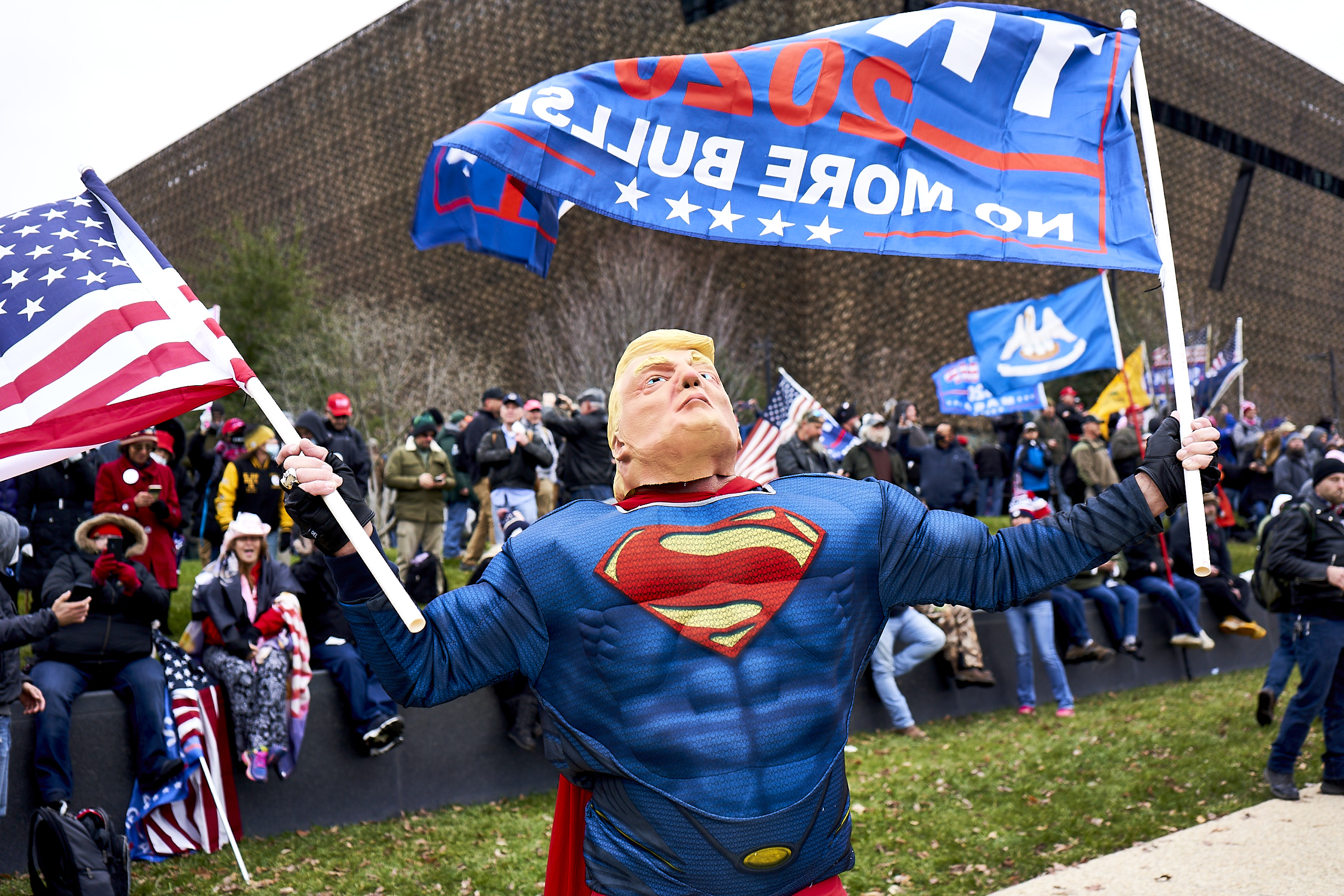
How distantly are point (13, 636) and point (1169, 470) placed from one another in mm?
5068

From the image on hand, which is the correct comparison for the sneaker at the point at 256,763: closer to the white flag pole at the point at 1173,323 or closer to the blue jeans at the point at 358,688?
the blue jeans at the point at 358,688

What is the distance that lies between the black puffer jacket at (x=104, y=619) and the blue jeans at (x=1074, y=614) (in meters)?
7.31

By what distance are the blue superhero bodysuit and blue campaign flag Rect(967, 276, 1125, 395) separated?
31.4ft

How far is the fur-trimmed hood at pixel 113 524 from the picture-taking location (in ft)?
21.6

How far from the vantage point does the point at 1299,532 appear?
7465 mm

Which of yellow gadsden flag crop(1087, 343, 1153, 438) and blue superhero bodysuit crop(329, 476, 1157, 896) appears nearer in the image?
blue superhero bodysuit crop(329, 476, 1157, 896)

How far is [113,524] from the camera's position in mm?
6648

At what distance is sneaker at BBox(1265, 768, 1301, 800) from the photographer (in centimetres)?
732

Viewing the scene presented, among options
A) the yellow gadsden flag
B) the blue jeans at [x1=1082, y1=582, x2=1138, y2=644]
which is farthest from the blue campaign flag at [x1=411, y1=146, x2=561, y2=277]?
the yellow gadsden flag

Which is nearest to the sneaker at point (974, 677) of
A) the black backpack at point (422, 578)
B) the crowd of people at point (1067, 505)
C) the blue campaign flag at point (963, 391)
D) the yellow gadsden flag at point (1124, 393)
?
the crowd of people at point (1067, 505)

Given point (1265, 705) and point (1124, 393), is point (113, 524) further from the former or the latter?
point (1124, 393)

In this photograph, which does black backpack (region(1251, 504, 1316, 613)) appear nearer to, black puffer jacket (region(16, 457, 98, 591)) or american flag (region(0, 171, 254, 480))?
american flag (region(0, 171, 254, 480))

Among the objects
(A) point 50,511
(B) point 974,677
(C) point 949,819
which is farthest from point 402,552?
(C) point 949,819

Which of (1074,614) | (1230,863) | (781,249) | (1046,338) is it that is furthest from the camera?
(781,249)
